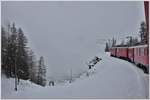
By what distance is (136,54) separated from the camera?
6.97 feet

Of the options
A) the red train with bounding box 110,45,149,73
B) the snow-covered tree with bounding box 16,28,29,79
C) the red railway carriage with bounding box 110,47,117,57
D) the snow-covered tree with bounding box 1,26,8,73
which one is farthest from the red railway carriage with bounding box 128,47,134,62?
the snow-covered tree with bounding box 1,26,8,73

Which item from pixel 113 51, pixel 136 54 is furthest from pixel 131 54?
pixel 113 51

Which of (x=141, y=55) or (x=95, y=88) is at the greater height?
(x=141, y=55)

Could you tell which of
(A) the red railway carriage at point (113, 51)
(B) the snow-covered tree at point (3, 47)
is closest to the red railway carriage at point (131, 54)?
(A) the red railway carriage at point (113, 51)

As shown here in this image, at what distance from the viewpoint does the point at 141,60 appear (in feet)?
6.72

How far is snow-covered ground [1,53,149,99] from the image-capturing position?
191cm

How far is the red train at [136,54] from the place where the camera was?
78.1 inches

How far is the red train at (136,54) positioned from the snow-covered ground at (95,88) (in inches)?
4.3

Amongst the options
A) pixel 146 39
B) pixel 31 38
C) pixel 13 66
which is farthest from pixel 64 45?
pixel 146 39

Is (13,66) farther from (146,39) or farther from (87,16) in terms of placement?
(146,39)

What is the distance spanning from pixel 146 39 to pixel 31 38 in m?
0.89

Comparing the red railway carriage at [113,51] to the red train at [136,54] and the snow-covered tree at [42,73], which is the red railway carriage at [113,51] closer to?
the red train at [136,54]

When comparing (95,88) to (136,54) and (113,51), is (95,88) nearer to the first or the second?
(113,51)

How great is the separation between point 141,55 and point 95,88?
481 mm
